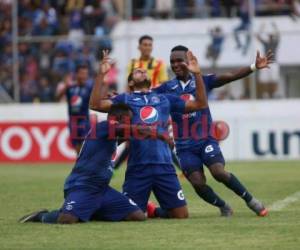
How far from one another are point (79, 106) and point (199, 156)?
322 inches

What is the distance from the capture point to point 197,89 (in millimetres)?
11445

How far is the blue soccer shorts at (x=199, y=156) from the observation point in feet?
39.9

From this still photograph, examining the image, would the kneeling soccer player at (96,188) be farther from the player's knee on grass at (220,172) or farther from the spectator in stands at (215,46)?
the spectator in stands at (215,46)

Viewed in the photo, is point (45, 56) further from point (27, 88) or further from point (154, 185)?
point (154, 185)

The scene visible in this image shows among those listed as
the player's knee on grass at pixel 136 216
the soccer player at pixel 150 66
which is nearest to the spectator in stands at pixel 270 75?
the soccer player at pixel 150 66

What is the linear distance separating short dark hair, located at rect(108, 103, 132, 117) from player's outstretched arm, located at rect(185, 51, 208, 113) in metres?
0.70

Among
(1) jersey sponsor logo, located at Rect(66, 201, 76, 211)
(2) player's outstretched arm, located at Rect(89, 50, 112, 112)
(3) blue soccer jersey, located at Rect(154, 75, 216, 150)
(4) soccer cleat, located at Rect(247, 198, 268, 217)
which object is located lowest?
(4) soccer cleat, located at Rect(247, 198, 268, 217)

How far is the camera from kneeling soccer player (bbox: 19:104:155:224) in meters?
11.2

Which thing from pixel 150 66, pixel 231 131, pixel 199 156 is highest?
pixel 150 66

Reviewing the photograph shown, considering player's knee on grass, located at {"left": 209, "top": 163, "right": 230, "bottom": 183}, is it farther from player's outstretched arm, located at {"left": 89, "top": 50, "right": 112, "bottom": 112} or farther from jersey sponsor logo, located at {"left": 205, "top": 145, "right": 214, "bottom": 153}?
player's outstretched arm, located at {"left": 89, "top": 50, "right": 112, "bottom": 112}

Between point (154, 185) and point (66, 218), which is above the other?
point (154, 185)

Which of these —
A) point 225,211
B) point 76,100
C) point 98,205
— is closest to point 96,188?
point 98,205

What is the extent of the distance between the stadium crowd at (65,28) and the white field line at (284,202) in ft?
36.3

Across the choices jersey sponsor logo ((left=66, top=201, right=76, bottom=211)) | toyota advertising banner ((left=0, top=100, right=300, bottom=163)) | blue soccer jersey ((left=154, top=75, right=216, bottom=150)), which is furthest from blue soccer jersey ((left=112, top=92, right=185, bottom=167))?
toyota advertising banner ((left=0, top=100, right=300, bottom=163))
